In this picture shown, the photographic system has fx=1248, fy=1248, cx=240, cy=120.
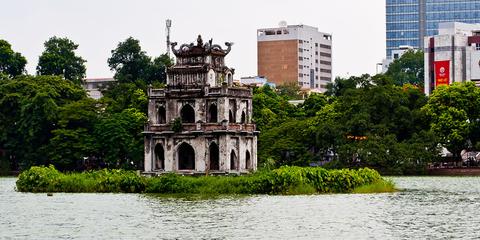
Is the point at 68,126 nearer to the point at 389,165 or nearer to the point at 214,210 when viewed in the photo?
the point at 389,165

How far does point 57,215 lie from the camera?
5528cm

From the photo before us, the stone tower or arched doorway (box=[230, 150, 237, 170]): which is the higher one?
the stone tower

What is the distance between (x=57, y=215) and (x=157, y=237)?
447 inches

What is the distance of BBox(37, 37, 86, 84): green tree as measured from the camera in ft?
451

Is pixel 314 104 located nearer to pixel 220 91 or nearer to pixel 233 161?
pixel 233 161

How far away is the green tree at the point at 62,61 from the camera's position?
138m

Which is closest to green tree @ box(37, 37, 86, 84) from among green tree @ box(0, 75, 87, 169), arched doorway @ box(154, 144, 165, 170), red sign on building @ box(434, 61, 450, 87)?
green tree @ box(0, 75, 87, 169)

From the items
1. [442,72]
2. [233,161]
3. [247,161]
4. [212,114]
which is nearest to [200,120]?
[212,114]

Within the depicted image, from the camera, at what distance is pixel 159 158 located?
290 ft

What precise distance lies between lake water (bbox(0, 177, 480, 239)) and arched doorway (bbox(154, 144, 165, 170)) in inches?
647

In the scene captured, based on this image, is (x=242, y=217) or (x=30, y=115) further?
(x=30, y=115)

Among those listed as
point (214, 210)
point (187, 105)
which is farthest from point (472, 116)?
point (214, 210)

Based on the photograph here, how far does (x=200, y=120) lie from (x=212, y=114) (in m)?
1.59

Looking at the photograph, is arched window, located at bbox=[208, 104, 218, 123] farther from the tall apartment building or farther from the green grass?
the tall apartment building
